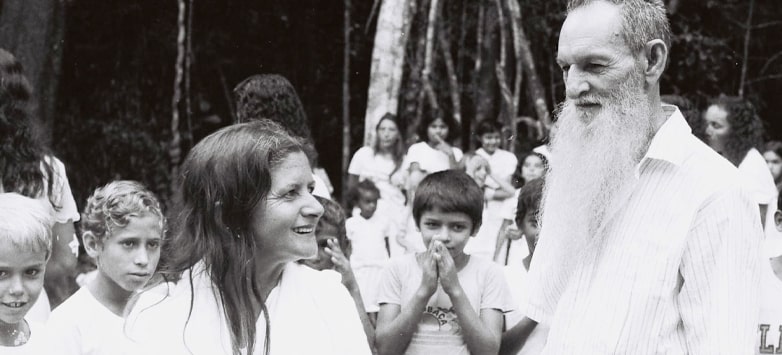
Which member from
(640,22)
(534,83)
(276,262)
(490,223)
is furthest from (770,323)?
(534,83)

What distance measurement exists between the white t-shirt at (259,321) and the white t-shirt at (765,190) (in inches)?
119

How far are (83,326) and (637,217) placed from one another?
6.87 ft

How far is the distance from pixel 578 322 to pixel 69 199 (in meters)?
2.50

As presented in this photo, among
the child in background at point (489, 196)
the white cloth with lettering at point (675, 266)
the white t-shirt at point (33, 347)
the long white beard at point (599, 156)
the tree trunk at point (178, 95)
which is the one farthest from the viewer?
the tree trunk at point (178, 95)

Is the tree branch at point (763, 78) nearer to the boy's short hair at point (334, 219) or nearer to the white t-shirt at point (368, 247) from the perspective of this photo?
the white t-shirt at point (368, 247)

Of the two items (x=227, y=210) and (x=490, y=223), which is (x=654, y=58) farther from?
(x=490, y=223)

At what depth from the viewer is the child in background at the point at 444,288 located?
13.3 ft

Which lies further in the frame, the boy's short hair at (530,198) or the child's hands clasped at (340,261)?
the boy's short hair at (530,198)

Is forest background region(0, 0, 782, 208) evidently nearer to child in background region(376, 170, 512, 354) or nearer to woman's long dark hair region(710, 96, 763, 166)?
woman's long dark hair region(710, 96, 763, 166)

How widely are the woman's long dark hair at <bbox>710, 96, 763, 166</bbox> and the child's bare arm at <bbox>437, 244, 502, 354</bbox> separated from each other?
103 inches

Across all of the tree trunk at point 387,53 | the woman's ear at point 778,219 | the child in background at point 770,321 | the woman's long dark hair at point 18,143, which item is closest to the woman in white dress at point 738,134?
the woman's ear at point 778,219

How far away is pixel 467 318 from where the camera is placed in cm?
405

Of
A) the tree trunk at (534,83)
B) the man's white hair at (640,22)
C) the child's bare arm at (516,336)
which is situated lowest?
the child's bare arm at (516,336)

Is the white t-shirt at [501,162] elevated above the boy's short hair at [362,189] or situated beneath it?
elevated above
